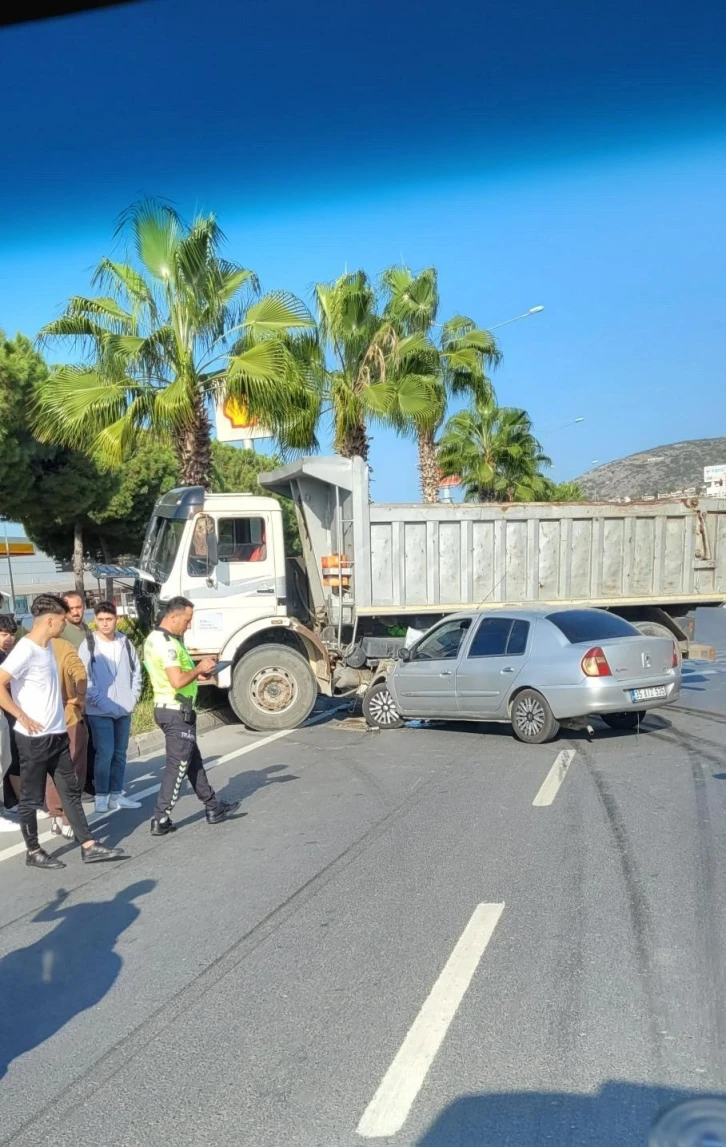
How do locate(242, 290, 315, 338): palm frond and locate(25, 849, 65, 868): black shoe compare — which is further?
locate(242, 290, 315, 338): palm frond

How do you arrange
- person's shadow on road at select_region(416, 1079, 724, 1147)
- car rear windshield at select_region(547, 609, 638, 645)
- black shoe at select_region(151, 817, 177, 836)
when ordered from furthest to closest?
car rear windshield at select_region(547, 609, 638, 645), black shoe at select_region(151, 817, 177, 836), person's shadow on road at select_region(416, 1079, 724, 1147)

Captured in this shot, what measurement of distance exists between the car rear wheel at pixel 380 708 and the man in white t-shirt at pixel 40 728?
5.74 metres

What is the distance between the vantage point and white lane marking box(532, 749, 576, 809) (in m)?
7.63

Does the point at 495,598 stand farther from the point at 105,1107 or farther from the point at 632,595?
the point at 105,1107

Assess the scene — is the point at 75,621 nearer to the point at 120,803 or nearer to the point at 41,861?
the point at 120,803

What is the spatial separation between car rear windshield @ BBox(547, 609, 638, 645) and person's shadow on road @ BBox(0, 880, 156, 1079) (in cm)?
576

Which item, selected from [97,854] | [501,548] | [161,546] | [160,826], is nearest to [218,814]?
[160,826]

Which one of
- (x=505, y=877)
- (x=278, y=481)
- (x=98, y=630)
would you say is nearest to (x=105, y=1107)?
(x=505, y=877)

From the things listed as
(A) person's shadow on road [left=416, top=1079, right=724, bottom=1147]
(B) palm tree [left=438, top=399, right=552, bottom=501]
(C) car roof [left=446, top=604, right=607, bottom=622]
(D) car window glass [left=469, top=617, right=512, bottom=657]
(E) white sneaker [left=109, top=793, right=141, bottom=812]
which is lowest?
(E) white sneaker [left=109, top=793, right=141, bottom=812]

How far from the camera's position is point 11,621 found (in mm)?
8016

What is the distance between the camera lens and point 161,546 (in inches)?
480

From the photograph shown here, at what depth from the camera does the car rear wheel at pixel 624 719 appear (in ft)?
35.7

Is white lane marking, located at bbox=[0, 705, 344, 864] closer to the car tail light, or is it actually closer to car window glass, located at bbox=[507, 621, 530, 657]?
car window glass, located at bbox=[507, 621, 530, 657]

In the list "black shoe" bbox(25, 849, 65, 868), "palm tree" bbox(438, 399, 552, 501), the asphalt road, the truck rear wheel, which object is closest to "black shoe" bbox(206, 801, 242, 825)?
the asphalt road
